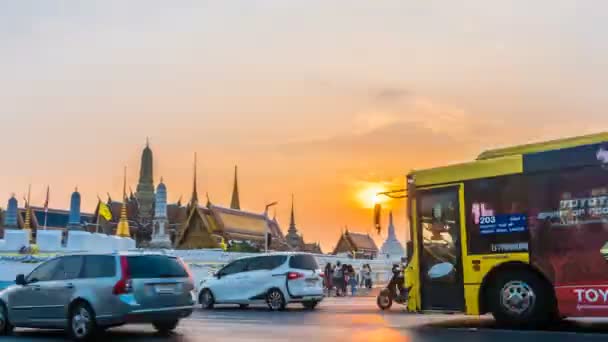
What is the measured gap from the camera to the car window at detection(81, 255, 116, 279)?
12.0 metres

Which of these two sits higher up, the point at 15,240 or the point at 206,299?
the point at 15,240

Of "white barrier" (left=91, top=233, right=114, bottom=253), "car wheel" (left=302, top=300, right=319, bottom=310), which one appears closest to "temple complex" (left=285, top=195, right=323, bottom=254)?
"white barrier" (left=91, top=233, right=114, bottom=253)

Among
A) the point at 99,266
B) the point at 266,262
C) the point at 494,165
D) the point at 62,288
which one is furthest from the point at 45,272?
the point at 266,262

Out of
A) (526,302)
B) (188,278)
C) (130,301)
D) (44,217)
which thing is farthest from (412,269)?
(44,217)

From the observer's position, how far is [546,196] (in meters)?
12.4

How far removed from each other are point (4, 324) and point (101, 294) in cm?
280

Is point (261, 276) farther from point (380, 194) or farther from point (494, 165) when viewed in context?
point (494, 165)

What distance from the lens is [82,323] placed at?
1192 centimetres

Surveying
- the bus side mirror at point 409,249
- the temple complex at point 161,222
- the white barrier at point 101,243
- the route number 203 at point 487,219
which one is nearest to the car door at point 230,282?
the bus side mirror at point 409,249

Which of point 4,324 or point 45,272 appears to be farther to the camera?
point 4,324

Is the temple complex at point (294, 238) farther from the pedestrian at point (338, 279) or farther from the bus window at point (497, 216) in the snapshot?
the bus window at point (497, 216)

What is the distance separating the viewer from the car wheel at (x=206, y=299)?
21.9 meters

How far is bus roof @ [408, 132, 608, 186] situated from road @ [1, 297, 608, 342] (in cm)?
282

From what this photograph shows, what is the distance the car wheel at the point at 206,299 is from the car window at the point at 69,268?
31.2 ft
